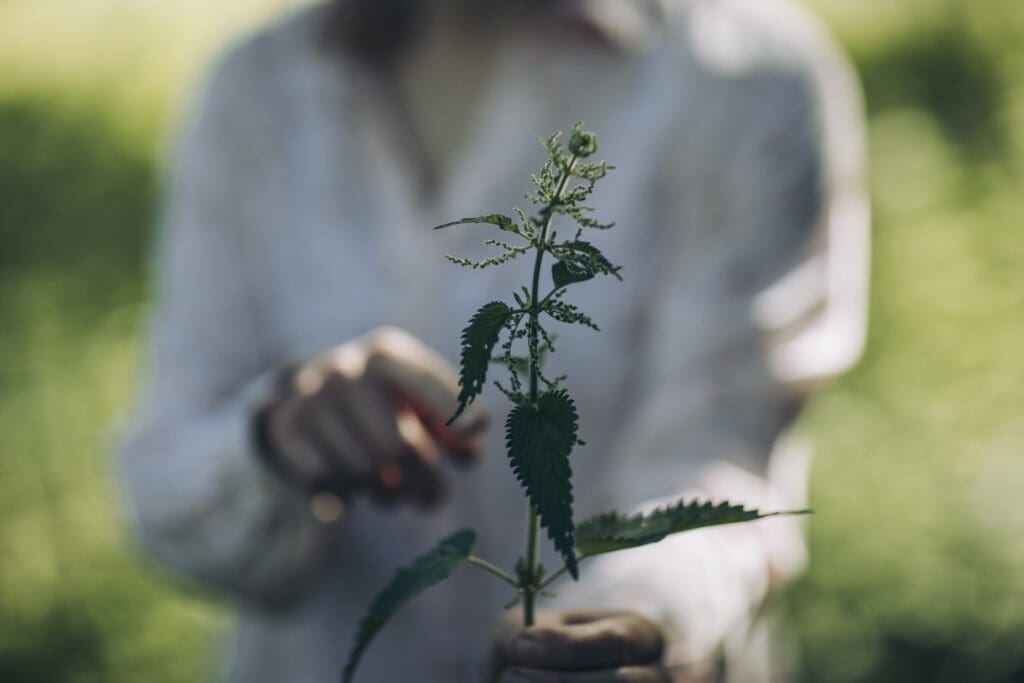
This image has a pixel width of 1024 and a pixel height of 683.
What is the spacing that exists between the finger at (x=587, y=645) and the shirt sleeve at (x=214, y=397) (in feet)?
1.43

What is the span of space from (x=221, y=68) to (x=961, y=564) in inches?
80.1

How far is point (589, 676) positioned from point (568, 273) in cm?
25

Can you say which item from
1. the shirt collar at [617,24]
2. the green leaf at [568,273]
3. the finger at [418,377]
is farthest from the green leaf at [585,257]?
the shirt collar at [617,24]

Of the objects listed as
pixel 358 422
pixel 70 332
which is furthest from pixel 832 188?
pixel 70 332

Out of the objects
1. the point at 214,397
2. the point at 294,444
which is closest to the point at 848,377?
the point at 214,397

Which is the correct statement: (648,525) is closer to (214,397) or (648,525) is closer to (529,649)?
(529,649)

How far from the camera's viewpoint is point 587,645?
738mm

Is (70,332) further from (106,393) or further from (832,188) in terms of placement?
(832,188)

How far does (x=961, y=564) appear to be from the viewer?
2.88 m

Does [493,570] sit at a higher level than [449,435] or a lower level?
lower

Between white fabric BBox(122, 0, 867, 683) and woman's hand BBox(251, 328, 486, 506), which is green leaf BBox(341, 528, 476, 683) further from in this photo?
white fabric BBox(122, 0, 867, 683)

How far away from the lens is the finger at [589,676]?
724 mm

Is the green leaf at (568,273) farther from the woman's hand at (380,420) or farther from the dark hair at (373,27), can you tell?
the dark hair at (373,27)

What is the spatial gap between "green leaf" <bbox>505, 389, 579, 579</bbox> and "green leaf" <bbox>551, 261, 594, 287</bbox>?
48mm
